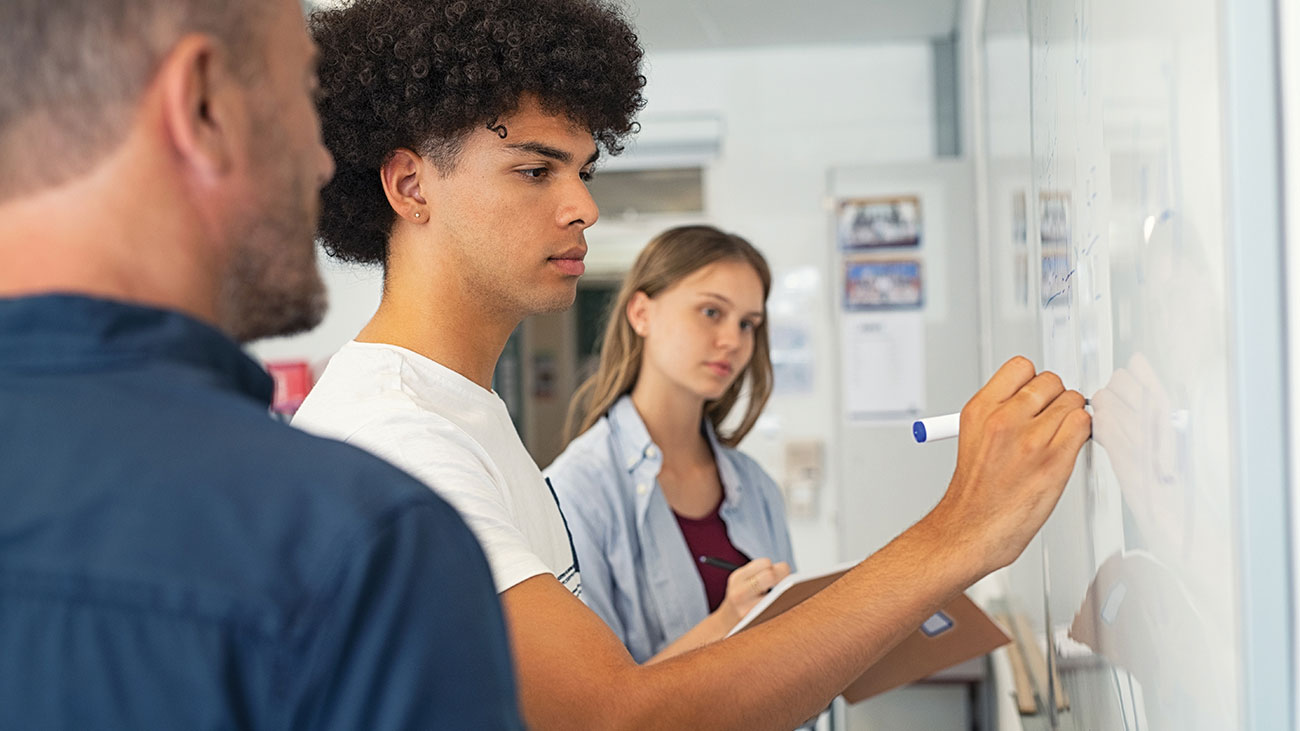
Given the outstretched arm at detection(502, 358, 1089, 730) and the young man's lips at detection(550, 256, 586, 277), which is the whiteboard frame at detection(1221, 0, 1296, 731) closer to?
the outstretched arm at detection(502, 358, 1089, 730)

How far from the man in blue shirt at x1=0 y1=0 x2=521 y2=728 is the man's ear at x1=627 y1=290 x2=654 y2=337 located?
1789 mm

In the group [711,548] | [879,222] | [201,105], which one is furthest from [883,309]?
[201,105]

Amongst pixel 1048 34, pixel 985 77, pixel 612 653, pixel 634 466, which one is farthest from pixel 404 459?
pixel 985 77

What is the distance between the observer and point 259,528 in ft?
1.43

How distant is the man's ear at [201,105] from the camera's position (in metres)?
0.48

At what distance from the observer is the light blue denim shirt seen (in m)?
1.92

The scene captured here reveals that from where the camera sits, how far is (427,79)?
4.08ft

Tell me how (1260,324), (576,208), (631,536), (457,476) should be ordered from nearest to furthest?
(1260,324) < (457,476) < (576,208) < (631,536)

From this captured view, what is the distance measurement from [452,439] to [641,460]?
3.65 ft

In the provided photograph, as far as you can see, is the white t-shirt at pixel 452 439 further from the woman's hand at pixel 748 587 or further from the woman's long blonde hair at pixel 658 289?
the woman's long blonde hair at pixel 658 289

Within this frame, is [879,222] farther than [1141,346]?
Yes

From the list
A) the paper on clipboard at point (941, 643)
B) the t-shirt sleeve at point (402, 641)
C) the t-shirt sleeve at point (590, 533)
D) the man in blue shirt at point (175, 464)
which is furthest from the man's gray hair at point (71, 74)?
the t-shirt sleeve at point (590, 533)

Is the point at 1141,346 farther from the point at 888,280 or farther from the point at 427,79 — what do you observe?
the point at 888,280

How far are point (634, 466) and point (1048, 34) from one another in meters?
1.13
